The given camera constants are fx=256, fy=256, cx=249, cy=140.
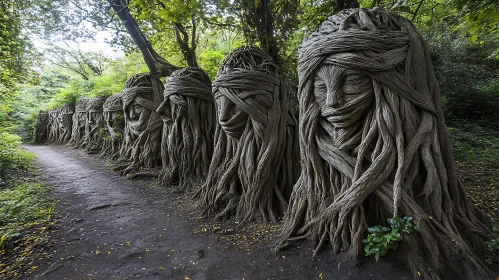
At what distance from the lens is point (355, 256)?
7.50 feet

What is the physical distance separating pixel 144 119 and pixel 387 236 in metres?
6.13

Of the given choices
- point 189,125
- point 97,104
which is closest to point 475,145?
point 189,125

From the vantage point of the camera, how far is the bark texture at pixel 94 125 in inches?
404

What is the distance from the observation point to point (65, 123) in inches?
572

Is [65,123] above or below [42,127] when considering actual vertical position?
above

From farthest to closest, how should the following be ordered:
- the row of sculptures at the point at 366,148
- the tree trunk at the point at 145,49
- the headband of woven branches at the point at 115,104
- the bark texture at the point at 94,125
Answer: the bark texture at the point at 94,125 → the headband of woven branches at the point at 115,104 → the tree trunk at the point at 145,49 → the row of sculptures at the point at 366,148

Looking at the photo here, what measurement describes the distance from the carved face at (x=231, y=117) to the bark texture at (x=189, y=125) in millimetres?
1490

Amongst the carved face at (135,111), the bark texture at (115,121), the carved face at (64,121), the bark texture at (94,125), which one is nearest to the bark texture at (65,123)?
the carved face at (64,121)

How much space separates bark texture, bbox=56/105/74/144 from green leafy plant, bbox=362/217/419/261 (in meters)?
16.0

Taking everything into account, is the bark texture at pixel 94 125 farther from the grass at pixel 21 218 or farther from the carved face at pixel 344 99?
the carved face at pixel 344 99

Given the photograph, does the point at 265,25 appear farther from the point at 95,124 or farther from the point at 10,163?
the point at 95,124

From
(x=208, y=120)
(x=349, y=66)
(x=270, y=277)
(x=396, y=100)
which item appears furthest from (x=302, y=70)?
(x=208, y=120)

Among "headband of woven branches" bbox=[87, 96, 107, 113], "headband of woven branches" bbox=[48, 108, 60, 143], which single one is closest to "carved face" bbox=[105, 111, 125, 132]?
"headband of woven branches" bbox=[87, 96, 107, 113]

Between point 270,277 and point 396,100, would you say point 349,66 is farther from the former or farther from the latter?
point 270,277
